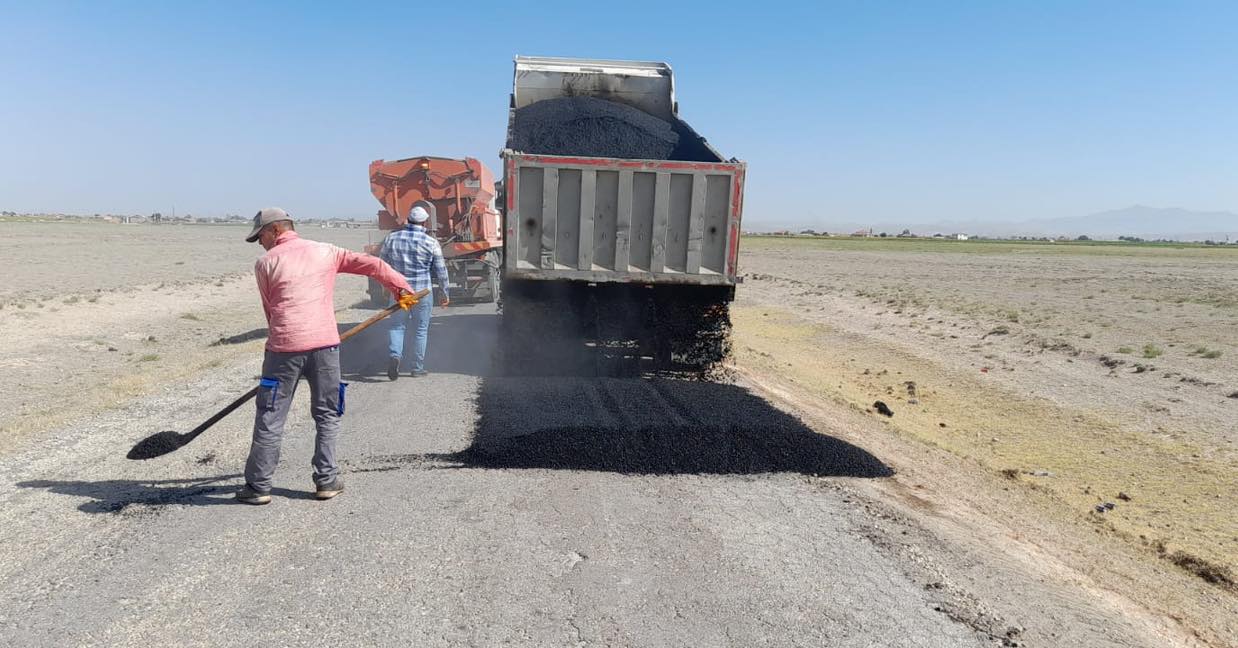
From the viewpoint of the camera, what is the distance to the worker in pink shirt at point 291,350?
4609 millimetres

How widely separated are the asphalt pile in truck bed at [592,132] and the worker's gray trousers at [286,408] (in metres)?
5.00

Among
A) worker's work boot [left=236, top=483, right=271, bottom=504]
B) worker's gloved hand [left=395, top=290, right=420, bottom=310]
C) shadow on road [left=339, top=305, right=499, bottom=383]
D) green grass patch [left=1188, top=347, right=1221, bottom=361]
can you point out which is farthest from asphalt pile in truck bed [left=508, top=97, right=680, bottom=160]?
green grass patch [left=1188, top=347, right=1221, bottom=361]

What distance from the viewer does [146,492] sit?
4836mm

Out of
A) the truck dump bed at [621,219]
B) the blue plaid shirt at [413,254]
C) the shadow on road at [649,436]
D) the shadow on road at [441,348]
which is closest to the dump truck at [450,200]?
the shadow on road at [441,348]

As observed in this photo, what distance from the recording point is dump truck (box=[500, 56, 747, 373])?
799cm

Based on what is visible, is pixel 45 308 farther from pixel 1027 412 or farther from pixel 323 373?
pixel 1027 412

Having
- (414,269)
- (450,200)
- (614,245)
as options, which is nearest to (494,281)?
(450,200)

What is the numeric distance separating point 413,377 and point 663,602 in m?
5.72

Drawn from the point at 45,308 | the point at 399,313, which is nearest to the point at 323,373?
the point at 399,313

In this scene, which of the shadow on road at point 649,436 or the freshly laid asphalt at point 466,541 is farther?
the shadow on road at point 649,436

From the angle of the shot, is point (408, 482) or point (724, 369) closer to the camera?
point (408, 482)

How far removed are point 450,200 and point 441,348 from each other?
5.34 metres

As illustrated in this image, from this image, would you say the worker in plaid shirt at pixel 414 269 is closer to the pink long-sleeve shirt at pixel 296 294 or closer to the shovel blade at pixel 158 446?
→ the shovel blade at pixel 158 446

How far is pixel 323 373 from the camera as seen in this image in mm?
4750
